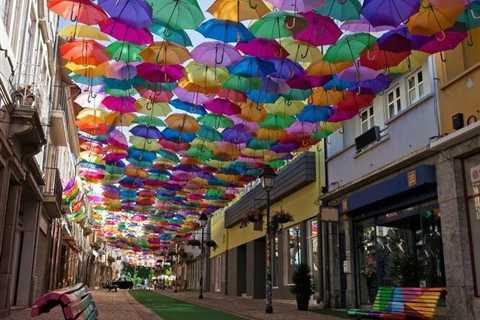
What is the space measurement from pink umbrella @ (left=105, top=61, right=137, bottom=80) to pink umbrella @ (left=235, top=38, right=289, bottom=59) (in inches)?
115

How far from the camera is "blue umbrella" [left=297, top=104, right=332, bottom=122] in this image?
14.9 meters

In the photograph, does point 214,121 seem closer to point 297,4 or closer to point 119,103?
point 119,103

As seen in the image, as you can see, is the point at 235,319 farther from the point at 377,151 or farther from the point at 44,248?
the point at 44,248

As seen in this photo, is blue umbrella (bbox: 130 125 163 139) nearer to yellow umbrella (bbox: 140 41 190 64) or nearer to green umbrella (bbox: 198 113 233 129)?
green umbrella (bbox: 198 113 233 129)

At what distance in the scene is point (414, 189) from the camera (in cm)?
1358

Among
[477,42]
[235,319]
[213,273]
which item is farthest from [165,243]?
[477,42]

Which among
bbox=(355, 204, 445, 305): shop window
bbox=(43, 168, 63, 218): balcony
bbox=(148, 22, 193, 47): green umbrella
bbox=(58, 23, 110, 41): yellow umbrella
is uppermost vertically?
bbox=(58, 23, 110, 41): yellow umbrella

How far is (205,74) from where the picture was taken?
12.9 meters

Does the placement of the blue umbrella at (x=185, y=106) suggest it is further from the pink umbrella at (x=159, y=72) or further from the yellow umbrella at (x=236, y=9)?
the yellow umbrella at (x=236, y=9)

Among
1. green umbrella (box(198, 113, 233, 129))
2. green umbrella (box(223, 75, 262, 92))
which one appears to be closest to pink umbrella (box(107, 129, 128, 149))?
green umbrella (box(198, 113, 233, 129))

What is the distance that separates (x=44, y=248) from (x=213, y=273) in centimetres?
2407

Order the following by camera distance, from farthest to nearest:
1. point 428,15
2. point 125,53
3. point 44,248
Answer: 1. point 44,248
2. point 125,53
3. point 428,15

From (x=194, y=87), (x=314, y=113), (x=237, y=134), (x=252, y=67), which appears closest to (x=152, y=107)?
(x=194, y=87)

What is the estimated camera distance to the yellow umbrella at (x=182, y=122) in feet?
53.1
